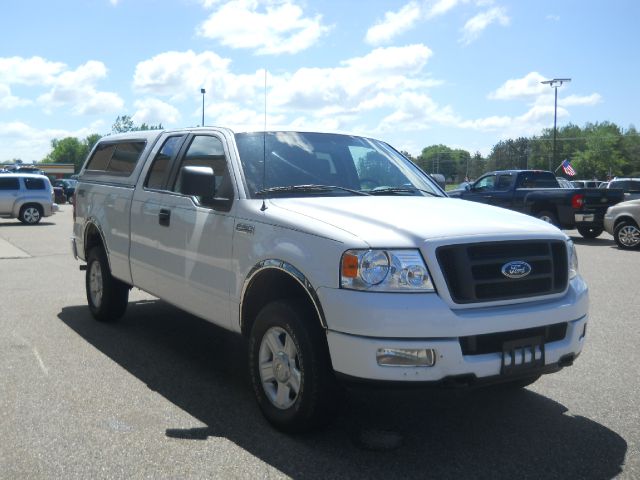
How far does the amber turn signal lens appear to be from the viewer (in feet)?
12.2

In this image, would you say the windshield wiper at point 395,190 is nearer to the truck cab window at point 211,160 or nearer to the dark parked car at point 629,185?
the truck cab window at point 211,160

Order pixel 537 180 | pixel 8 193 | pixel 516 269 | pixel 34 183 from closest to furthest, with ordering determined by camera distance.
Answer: pixel 516 269, pixel 537 180, pixel 8 193, pixel 34 183

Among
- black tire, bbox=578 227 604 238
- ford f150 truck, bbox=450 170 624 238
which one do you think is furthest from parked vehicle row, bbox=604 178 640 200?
ford f150 truck, bbox=450 170 624 238

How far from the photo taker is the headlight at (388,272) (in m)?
3.69

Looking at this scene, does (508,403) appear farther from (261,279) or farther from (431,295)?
(261,279)

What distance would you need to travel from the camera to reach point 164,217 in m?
5.62

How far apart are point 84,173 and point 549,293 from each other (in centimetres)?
564

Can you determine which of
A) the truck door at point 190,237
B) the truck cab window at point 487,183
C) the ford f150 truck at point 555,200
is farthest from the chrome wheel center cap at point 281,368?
the truck cab window at point 487,183

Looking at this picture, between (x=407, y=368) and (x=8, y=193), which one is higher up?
(x=8, y=193)

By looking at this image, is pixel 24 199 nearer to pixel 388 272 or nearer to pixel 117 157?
pixel 117 157

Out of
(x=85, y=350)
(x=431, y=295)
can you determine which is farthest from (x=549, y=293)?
(x=85, y=350)

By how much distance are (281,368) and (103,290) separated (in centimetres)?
359

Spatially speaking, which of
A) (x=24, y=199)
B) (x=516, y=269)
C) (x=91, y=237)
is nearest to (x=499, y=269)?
(x=516, y=269)

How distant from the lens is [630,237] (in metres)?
16.2
